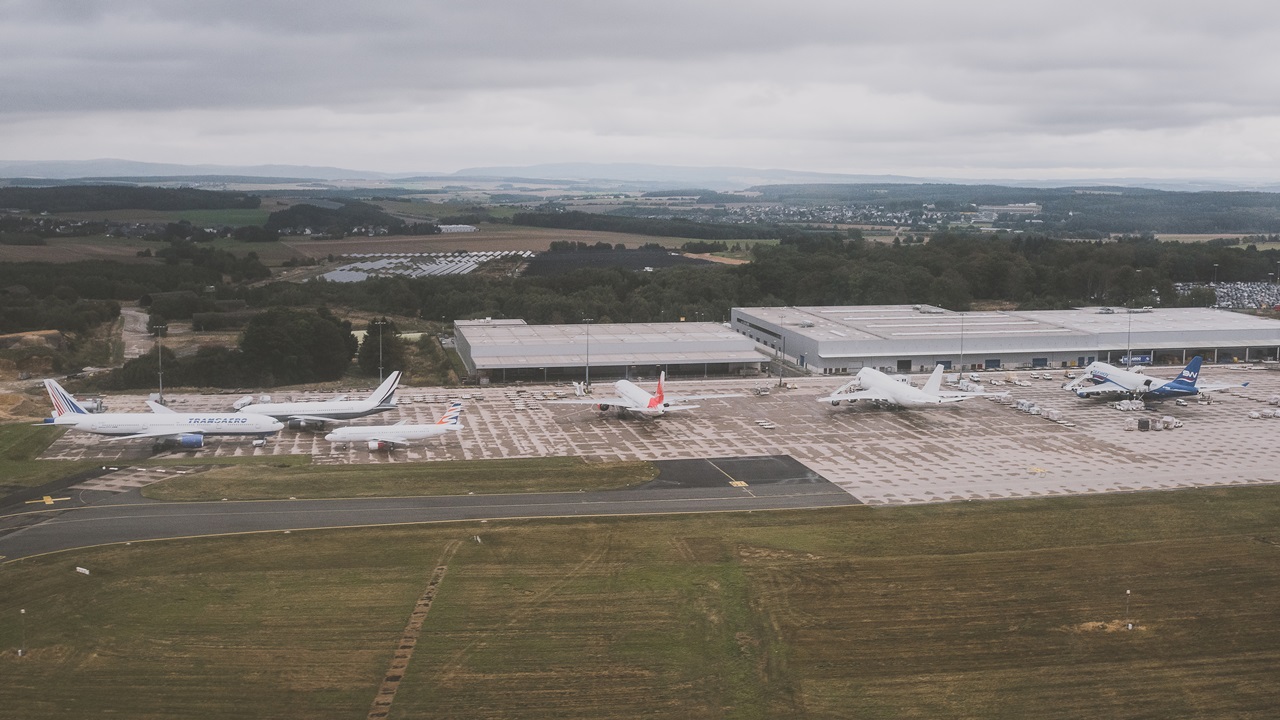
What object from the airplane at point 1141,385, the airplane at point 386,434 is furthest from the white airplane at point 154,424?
the airplane at point 1141,385

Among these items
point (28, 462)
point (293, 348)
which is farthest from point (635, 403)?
point (28, 462)

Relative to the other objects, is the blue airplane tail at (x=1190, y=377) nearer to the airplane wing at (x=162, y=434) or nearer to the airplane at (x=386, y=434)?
the airplane at (x=386, y=434)

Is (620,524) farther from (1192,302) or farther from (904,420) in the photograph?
(1192,302)

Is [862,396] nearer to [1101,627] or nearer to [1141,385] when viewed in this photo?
[1141,385]

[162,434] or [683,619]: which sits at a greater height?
[162,434]

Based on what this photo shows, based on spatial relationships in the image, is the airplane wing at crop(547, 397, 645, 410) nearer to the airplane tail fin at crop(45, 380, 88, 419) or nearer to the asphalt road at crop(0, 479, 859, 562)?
the asphalt road at crop(0, 479, 859, 562)

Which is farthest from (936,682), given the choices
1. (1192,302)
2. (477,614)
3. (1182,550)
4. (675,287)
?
(1192,302)

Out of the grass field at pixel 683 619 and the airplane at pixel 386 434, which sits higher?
the airplane at pixel 386 434
